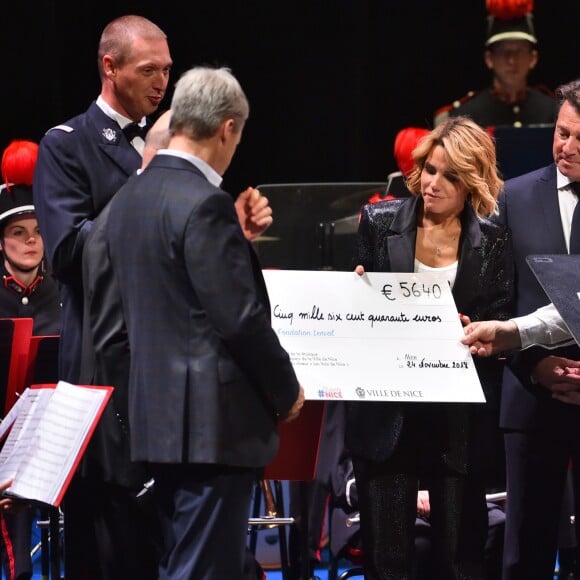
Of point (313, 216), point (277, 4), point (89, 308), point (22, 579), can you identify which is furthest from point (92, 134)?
point (277, 4)

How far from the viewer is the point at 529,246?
3.67 meters

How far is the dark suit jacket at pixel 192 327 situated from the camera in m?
2.79

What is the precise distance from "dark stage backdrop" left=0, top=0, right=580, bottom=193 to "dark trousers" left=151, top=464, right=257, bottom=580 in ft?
14.0

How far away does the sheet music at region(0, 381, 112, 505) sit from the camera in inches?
117

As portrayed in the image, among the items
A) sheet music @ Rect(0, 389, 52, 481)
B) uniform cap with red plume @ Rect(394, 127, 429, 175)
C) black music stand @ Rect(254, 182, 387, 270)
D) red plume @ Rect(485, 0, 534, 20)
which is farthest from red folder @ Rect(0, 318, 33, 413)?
red plume @ Rect(485, 0, 534, 20)

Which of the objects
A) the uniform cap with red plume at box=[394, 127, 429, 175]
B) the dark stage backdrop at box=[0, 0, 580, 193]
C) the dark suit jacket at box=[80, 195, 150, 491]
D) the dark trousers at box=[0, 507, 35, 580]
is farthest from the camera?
the dark stage backdrop at box=[0, 0, 580, 193]

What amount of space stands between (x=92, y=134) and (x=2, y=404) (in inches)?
36.4

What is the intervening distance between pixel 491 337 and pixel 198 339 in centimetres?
110

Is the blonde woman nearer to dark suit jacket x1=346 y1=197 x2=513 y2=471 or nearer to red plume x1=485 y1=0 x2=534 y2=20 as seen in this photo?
dark suit jacket x1=346 y1=197 x2=513 y2=471

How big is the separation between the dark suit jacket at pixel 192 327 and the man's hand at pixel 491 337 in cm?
84

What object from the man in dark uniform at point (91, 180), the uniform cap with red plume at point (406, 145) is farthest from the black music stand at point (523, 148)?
the man in dark uniform at point (91, 180)

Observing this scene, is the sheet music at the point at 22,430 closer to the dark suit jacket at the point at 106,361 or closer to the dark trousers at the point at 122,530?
the dark suit jacket at the point at 106,361

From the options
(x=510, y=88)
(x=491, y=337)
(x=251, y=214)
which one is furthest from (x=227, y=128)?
(x=510, y=88)

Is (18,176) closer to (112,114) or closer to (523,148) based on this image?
(112,114)
